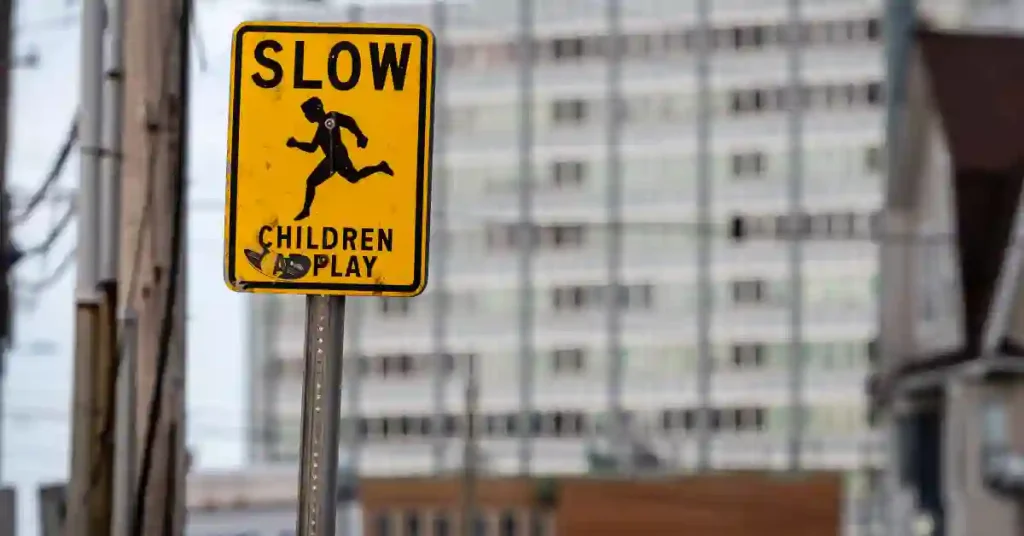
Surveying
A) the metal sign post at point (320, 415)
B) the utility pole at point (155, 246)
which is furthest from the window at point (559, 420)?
the metal sign post at point (320, 415)

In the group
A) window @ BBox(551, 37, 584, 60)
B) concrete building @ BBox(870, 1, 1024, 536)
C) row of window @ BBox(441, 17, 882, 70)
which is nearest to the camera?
concrete building @ BBox(870, 1, 1024, 536)

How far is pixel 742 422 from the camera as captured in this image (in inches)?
3078

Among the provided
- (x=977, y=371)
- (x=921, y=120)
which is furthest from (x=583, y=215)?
(x=977, y=371)

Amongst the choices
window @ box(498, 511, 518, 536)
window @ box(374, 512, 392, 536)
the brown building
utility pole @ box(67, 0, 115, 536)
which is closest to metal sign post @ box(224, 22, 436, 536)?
utility pole @ box(67, 0, 115, 536)

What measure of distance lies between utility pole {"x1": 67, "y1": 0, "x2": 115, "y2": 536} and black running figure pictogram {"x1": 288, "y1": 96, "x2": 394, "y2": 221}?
2.93m

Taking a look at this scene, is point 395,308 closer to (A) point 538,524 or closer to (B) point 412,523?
(B) point 412,523

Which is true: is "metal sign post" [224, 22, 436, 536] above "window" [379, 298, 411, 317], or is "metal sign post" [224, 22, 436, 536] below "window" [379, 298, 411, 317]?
below

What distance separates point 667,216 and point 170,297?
71.8 metres

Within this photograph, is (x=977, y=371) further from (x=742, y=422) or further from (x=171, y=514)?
(x=742, y=422)

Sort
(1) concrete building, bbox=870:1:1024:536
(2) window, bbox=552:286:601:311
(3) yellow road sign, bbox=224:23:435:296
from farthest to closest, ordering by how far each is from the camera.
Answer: (2) window, bbox=552:286:601:311, (1) concrete building, bbox=870:1:1024:536, (3) yellow road sign, bbox=224:23:435:296

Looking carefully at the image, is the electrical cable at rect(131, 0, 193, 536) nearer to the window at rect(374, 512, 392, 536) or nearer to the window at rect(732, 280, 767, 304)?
the window at rect(374, 512, 392, 536)

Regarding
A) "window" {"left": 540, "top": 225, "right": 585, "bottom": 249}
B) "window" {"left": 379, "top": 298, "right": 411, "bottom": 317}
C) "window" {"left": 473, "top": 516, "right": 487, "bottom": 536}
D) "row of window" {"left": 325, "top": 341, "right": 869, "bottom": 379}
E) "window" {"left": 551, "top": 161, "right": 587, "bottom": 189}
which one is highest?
"window" {"left": 551, "top": 161, "right": 587, "bottom": 189}

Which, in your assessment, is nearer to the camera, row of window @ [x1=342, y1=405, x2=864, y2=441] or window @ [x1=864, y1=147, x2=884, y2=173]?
window @ [x1=864, y1=147, x2=884, y2=173]

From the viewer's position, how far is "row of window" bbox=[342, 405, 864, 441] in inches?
3083
